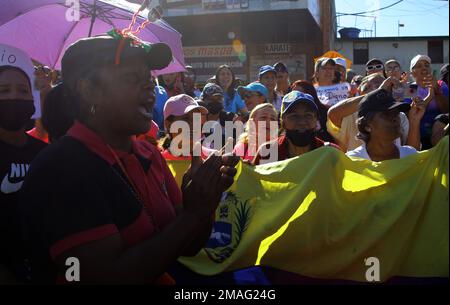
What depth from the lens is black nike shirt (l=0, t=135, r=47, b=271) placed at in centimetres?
236

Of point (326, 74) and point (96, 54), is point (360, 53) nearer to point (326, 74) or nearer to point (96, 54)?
point (326, 74)

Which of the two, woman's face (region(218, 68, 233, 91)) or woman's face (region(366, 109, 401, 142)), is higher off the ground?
woman's face (region(218, 68, 233, 91))

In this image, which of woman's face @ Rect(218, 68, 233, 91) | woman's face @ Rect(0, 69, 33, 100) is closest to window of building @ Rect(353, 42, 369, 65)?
woman's face @ Rect(218, 68, 233, 91)

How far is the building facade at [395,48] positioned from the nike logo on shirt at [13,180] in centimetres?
2834

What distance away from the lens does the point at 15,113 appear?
274cm

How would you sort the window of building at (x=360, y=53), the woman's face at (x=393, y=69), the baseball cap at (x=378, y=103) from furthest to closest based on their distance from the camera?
the window of building at (x=360, y=53)
the woman's face at (x=393, y=69)
the baseball cap at (x=378, y=103)

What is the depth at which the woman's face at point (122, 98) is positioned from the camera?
1886mm

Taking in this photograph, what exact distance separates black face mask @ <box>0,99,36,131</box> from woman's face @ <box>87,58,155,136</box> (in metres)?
0.98

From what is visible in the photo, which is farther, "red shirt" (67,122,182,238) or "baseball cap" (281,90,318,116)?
"baseball cap" (281,90,318,116)

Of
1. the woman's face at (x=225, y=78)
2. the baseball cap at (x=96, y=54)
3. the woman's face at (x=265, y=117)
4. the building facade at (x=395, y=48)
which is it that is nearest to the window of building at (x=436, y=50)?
the building facade at (x=395, y=48)

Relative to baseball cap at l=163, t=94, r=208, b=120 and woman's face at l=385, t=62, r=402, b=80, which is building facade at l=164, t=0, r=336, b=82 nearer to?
woman's face at l=385, t=62, r=402, b=80

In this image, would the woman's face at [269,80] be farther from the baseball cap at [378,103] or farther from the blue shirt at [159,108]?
the baseball cap at [378,103]

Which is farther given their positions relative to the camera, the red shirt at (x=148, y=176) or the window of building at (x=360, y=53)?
the window of building at (x=360, y=53)

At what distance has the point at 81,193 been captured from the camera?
1675 mm
